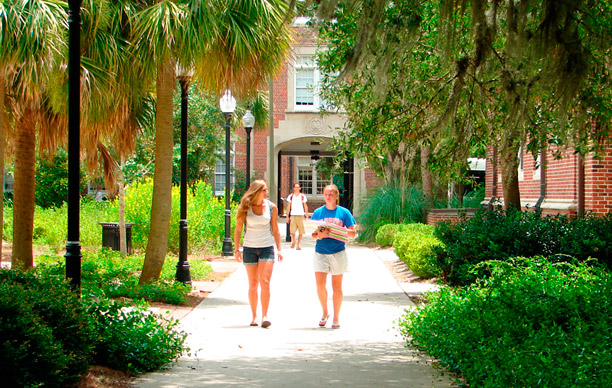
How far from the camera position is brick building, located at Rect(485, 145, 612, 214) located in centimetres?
1450

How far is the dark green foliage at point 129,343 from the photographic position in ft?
21.3

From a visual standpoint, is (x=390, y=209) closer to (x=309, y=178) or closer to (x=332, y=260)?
(x=332, y=260)

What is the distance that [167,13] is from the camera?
10.7 metres

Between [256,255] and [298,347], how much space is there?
170 cm

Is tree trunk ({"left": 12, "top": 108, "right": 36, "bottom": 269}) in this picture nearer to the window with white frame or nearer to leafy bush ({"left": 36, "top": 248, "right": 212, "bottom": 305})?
leafy bush ({"left": 36, "top": 248, "right": 212, "bottom": 305})

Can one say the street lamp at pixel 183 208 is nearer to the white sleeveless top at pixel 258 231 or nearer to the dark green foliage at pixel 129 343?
the white sleeveless top at pixel 258 231

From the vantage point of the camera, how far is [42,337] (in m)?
5.06

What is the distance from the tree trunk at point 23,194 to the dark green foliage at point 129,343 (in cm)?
676

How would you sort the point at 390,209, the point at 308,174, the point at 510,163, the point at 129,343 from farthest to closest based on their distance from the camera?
1. the point at 308,174
2. the point at 390,209
3. the point at 510,163
4. the point at 129,343

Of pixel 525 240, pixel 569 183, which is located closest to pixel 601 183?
pixel 569 183

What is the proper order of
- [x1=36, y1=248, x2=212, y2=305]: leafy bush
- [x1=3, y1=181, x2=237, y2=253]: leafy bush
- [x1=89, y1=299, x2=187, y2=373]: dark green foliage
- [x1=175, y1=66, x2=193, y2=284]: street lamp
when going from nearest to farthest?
[x1=89, y1=299, x2=187, y2=373]: dark green foliage, [x1=36, y1=248, x2=212, y2=305]: leafy bush, [x1=175, y1=66, x2=193, y2=284]: street lamp, [x1=3, y1=181, x2=237, y2=253]: leafy bush

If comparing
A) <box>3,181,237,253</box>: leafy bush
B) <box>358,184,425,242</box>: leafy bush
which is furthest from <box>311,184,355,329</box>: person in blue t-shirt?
<box>358,184,425,242</box>: leafy bush

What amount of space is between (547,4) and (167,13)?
5.83 meters

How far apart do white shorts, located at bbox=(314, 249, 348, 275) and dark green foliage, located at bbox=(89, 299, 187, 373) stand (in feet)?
8.41
